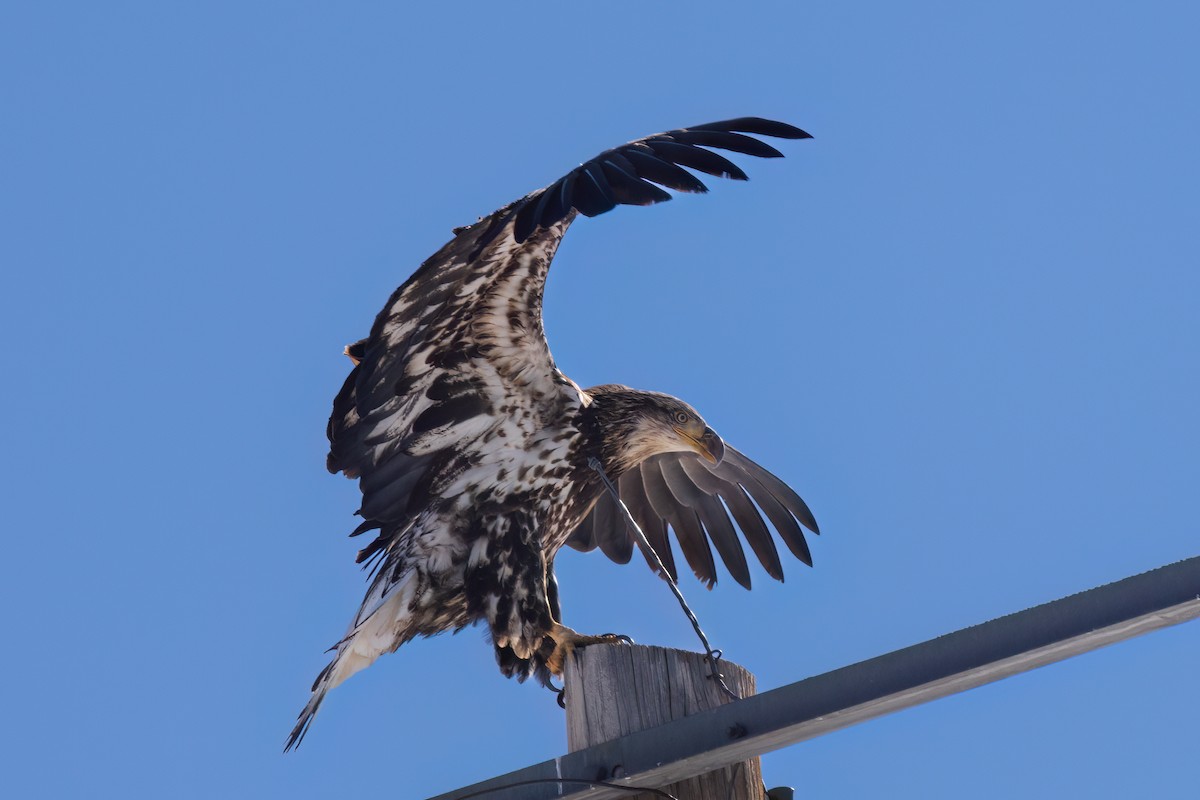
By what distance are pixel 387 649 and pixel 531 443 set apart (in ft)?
3.43

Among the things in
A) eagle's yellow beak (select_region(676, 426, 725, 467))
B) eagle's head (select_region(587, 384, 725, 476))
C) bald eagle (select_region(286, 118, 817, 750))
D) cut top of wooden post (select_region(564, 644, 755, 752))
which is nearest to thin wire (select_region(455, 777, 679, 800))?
cut top of wooden post (select_region(564, 644, 755, 752))

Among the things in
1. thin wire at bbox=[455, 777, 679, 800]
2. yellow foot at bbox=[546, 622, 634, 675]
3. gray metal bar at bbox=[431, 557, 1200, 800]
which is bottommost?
thin wire at bbox=[455, 777, 679, 800]

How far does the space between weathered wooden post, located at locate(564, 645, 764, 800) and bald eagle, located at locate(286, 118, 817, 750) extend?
1.28m

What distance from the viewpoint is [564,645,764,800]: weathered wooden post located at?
3.66 m

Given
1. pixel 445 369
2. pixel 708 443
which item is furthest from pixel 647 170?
pixel 708 443

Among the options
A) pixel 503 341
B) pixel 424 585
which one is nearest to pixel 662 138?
pixel 503 341

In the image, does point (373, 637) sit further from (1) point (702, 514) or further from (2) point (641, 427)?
(1) point (702, 514)

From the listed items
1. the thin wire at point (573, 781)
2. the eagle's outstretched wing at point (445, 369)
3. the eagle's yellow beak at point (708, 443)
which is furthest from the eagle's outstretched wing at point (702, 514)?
the thin wire at point (573, 781)

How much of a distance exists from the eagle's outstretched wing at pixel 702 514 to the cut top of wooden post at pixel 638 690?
2889 millimetres

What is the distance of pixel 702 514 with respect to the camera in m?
6.95

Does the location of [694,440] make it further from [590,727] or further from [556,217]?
[590,727]

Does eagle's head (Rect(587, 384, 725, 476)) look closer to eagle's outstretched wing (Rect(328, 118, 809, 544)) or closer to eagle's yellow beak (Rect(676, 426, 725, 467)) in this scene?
eagle's yellow beak (Rect(676, 426, 725, 467))

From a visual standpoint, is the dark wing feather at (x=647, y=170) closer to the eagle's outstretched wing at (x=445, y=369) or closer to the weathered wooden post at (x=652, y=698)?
the eagle's outstretched wing at (x=445, y=369)

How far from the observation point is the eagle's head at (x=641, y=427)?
236 inches
